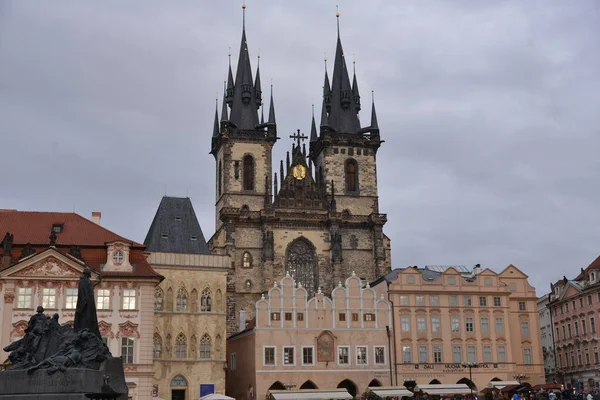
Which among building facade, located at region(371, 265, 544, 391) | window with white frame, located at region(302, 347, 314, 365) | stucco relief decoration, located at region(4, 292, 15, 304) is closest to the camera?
stucco relief decoration, located at region(4, 292, 15, 304)

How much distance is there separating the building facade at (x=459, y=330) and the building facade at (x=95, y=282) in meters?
20.5

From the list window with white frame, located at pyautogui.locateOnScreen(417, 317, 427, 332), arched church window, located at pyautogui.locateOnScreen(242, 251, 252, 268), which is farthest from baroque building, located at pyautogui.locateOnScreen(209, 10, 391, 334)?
window with white frame, located at pyautogui.locateOnScreen(417, 317, 427, 332)

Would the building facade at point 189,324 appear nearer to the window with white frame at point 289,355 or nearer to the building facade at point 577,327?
the window with white frame at point 289,355

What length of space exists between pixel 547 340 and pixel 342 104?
3320cm

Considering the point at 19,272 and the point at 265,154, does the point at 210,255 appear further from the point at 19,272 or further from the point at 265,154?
the point at 265,154

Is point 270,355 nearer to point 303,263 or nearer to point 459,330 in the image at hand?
point 459,330

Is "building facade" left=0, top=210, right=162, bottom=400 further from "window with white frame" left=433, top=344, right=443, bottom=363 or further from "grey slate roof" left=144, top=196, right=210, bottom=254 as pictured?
"window with white frame" left=433, top=344, right=443, bottom=363

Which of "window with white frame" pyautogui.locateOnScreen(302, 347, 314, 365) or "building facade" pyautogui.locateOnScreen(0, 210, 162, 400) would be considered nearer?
"building facade" pyautogui.locateOnScreen(0, 210, 162, 400)

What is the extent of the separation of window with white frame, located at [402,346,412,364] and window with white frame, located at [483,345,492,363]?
600 centimetres

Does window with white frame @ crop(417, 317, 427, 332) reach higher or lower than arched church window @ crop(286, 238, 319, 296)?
lower

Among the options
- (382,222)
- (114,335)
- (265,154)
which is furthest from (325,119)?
(114,335)

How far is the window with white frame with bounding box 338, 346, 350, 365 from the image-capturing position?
5833 centimetres

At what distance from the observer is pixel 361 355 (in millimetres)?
58969

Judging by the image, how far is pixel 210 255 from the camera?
2255 inches
